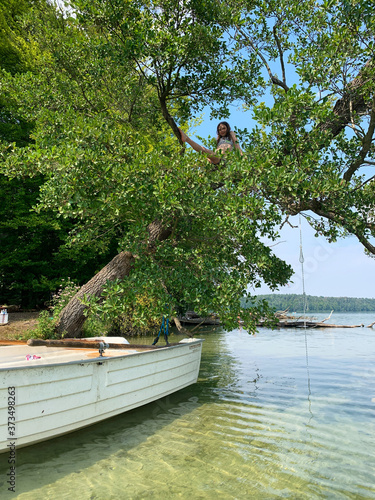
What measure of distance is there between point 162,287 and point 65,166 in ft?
11.0

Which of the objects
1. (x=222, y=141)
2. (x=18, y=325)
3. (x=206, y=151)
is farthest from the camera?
(x=18, y=325)

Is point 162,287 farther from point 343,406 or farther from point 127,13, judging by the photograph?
point 127,13

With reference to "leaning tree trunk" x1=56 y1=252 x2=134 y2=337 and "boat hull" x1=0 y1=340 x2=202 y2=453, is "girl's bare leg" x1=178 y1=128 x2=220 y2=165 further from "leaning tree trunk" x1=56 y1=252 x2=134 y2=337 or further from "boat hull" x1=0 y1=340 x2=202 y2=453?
"boat hull" x1=0 y1=340 x2=202 y2=453

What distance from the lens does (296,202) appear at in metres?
8.13

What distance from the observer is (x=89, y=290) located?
33.5ft

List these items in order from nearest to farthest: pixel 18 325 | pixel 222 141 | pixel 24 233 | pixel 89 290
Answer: pixel 222 141, pixel 89 290, pixel 18 325, pixel 24 233

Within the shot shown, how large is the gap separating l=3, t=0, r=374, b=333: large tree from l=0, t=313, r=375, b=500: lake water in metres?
2.05

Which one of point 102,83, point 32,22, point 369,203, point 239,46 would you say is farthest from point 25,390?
point 32,22

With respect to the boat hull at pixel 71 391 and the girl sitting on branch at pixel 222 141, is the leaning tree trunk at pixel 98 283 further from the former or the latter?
the boat hull at pixel 71 391

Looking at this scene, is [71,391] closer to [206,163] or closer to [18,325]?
[206,163]

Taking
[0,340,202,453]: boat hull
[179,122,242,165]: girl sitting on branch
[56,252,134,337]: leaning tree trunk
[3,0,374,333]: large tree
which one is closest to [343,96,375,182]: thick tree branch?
[3,0,374,333]: large tree

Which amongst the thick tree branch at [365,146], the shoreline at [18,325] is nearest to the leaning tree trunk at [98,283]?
the shoreline at [18,325]

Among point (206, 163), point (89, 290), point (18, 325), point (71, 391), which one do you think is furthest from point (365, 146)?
point (18, 325)

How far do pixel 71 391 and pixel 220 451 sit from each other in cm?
229
